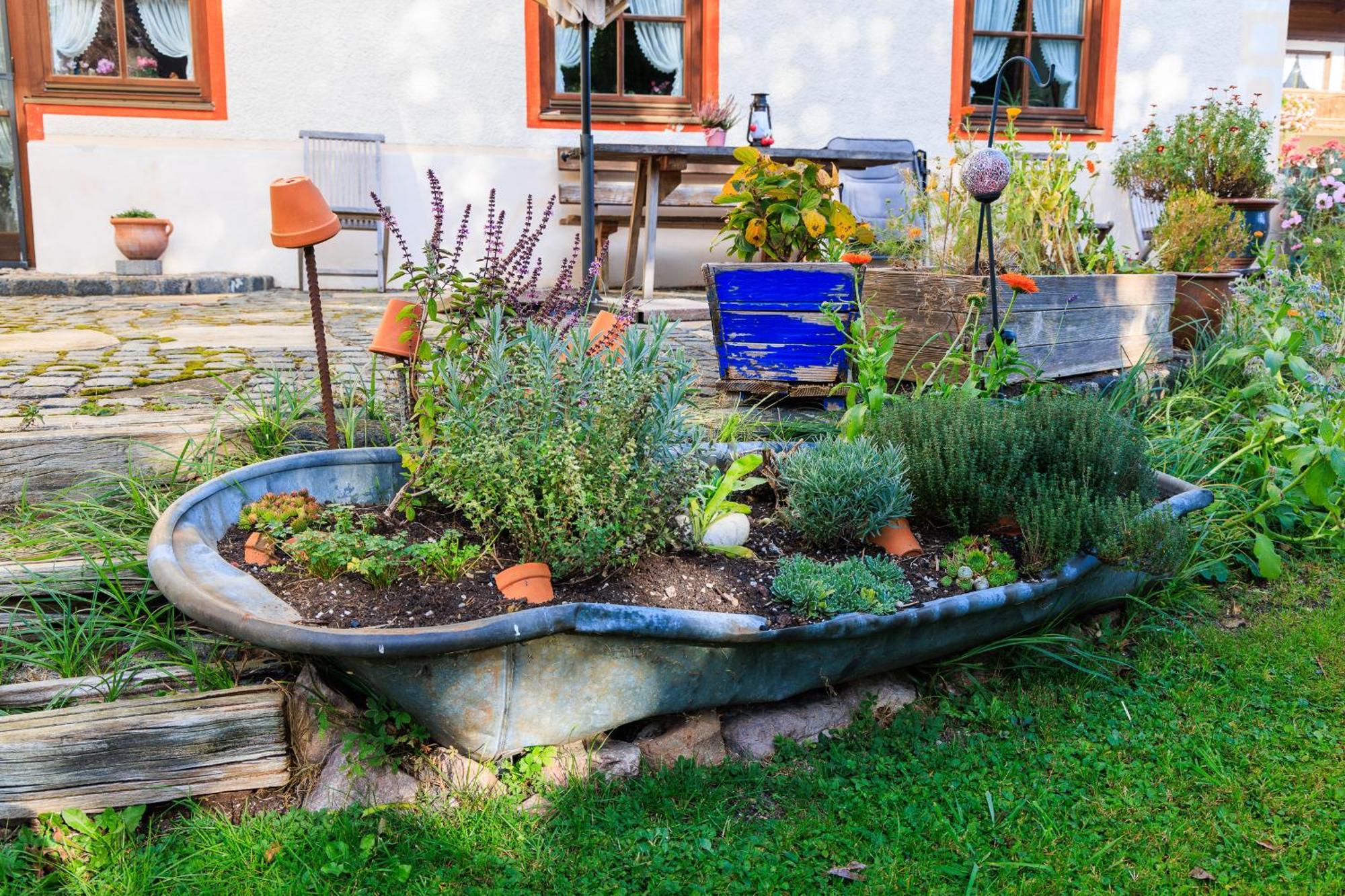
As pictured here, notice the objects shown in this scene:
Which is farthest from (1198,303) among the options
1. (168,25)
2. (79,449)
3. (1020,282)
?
(168,25)

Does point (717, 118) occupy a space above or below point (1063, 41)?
below

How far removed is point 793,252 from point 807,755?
6.50ft

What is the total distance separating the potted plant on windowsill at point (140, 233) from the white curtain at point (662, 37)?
345 centimetres

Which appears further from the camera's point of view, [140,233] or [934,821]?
[140,233]

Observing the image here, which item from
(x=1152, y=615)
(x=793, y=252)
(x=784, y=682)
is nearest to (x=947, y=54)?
(x=793, y=252)

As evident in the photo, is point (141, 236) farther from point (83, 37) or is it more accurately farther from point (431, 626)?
point (431, 626)

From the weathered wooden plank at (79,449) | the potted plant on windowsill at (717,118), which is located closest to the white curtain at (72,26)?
the potted plant on windowsill at (717,118)

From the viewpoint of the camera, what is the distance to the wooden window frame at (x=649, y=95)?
737 cm

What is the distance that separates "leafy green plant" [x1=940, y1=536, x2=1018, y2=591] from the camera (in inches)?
91.4

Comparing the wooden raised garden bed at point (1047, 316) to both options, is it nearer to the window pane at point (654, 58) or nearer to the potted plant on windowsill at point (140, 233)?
the window pane at point (654, 58)

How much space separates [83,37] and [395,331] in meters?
5.87

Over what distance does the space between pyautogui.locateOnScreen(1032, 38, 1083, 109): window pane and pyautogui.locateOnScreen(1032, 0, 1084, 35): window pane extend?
0.31ft

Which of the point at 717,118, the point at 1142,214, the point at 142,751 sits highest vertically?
the point at 717,118

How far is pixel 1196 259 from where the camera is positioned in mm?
4332
